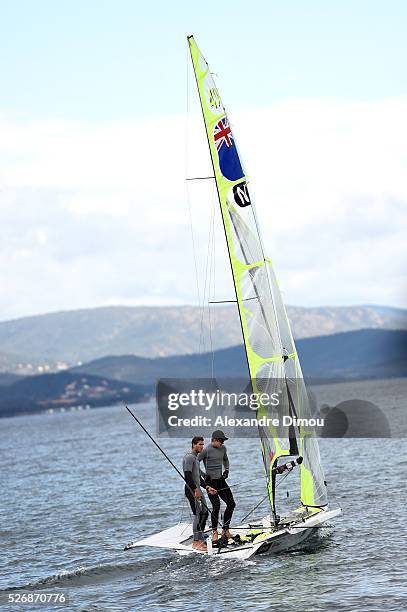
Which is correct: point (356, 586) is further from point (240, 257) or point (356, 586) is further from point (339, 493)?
point (339, 493)

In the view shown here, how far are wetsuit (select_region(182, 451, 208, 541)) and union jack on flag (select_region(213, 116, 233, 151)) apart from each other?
7974 millimetres

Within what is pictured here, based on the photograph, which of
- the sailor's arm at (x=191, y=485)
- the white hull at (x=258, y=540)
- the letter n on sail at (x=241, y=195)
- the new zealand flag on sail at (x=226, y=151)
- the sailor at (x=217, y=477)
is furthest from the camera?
the letter n on sail at (x=241, y=195)

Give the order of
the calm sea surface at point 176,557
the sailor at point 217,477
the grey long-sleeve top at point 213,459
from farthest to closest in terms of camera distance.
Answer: the grey long-sleeve top at point 213,459, the sailor at point 217,477, the calm sea surface at point 176,557

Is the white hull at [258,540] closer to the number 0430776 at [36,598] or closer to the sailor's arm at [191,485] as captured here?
the sailor's arm at [191,485]

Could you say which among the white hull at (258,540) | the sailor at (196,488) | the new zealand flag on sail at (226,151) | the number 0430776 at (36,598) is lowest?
the number 0430776 at (36,598)

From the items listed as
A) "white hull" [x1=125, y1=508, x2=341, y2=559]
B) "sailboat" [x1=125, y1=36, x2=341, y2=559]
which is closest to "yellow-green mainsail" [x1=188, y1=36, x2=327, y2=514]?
"sailboat" [x1=125, y1=36, x2=341, y2=559]

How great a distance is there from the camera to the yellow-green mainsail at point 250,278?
25.5 m

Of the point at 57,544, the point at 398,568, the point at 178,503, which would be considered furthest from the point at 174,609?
the point at 178,503

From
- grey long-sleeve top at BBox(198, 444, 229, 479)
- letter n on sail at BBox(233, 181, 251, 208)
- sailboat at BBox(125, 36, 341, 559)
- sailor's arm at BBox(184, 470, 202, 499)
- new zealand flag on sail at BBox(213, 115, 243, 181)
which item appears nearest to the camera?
sailor's arm at BBox(184, 470, 202, 499)

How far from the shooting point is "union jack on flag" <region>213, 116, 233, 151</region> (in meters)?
25.6

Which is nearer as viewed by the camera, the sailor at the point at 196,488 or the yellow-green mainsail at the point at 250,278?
the sailor at the point at 196,488

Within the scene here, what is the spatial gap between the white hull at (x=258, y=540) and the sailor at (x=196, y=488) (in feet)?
1.01

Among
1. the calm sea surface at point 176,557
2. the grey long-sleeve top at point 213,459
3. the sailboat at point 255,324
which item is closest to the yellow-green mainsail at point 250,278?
the sailboat at point 255,324

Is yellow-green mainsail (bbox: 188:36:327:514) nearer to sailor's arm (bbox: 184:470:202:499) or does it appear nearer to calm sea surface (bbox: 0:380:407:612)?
sailor's arm (bbox: 184:470:202:499)
